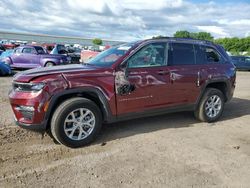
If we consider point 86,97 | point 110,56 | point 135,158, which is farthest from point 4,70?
point 135,158

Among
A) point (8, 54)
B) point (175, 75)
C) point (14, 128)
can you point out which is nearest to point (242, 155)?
point (175, 75)

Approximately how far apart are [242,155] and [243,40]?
66937 millimetres

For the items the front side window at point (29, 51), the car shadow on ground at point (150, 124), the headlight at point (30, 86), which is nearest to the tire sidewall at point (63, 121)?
the car shadow on ground at point (150, 124)

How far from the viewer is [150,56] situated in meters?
5.89

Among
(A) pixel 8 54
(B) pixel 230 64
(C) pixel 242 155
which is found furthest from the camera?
(A) pixel 8 54

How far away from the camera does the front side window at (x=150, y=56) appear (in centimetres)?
564

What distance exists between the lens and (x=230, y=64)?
7.29 m

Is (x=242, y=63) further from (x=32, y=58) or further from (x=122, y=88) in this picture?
(x=122, y=88)

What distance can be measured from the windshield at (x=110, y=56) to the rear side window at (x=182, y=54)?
0.92 m

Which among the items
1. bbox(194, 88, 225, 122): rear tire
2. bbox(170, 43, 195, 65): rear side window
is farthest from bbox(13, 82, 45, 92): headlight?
bbox(194, 88, 225, 122): rear tire

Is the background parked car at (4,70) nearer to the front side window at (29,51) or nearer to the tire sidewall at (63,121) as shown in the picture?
the front side window at (29,51)

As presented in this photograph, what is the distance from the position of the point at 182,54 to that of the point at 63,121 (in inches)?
117

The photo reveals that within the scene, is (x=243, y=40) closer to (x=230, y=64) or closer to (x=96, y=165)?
(x=230, y=64)

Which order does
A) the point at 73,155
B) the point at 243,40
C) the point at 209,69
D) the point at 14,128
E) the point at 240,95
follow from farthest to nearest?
the point at 243,40, the point at 240,95, the point at 209,69, the point at 14,128, the point at 73,155
